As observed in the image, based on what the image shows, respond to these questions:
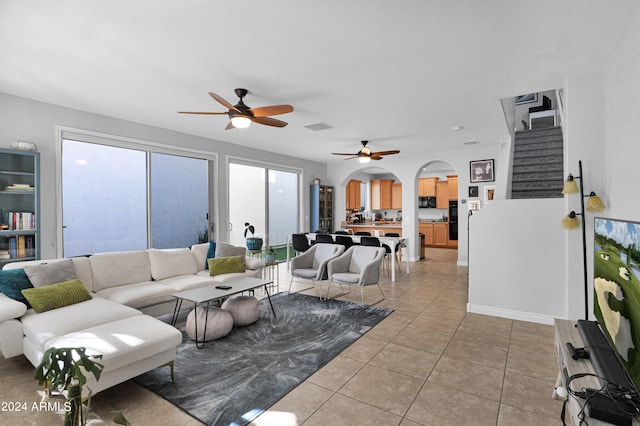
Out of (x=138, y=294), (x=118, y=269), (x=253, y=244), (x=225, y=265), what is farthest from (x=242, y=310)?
(x=253, y=244)

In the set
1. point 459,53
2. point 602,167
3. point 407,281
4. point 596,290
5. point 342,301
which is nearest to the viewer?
point 596,290

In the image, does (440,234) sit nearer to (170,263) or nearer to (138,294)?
(170,263)

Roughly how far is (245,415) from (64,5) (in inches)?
124

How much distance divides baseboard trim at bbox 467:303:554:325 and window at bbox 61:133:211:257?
16.1ft

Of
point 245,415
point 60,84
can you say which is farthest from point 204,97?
point 245,415

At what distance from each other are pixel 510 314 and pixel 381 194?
8.43 m

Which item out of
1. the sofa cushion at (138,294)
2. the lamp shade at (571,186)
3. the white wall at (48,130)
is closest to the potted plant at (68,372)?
the sofa cushion at (138,294)

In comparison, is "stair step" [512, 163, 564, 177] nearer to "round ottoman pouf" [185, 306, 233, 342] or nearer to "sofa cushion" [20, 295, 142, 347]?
"round ottoman pouf" [185, 306, 233, 342]

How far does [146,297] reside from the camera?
3.62 m

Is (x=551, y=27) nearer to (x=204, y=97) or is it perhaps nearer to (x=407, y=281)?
(x=204, y=97)

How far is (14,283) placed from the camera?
10.00 ft

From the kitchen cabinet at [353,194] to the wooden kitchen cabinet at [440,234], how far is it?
2831 millimetres

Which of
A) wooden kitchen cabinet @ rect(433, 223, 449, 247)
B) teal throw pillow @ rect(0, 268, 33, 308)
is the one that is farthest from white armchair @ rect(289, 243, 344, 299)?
wooden kitchen cabinet @ rect(433, 223, 449, 247)

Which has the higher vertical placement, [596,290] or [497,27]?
[497,27]
